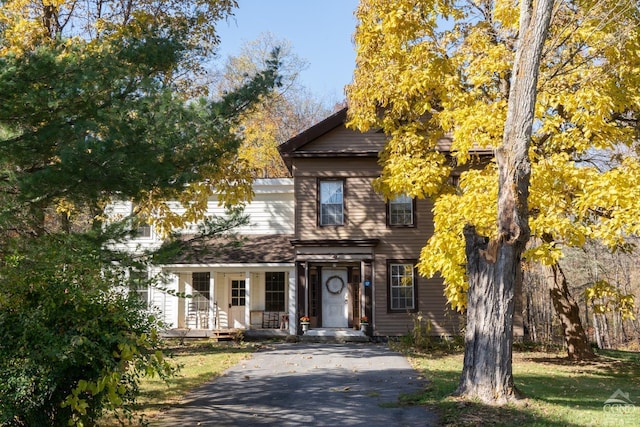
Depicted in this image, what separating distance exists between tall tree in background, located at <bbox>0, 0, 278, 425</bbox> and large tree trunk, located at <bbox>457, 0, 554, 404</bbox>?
4.18 m

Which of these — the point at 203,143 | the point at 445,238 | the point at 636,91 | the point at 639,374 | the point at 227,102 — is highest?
the point at 636,91

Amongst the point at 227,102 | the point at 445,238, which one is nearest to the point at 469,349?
the point at 445,238

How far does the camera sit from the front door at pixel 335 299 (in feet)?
71.7

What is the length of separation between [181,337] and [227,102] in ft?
45.3

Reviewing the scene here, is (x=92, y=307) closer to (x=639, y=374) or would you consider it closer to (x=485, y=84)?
(x=485, y=84)

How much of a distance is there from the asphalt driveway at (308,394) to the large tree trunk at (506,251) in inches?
47.3

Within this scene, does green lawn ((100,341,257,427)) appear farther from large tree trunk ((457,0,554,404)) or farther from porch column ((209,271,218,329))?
large tree trunk ((457,0,554,404))

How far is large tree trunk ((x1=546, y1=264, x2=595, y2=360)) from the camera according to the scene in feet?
56.7

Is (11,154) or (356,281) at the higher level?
(11,154)

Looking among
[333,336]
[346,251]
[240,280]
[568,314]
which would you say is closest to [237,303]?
[240,280]

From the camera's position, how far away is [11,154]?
7.76 meters

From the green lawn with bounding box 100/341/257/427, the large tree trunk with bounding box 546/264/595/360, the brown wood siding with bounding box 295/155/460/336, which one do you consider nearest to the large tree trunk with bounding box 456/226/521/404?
the green lawn with bounding box 100/341/257/427

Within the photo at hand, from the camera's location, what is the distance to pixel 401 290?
21.2m

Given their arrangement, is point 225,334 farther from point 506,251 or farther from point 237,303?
point 506,251
